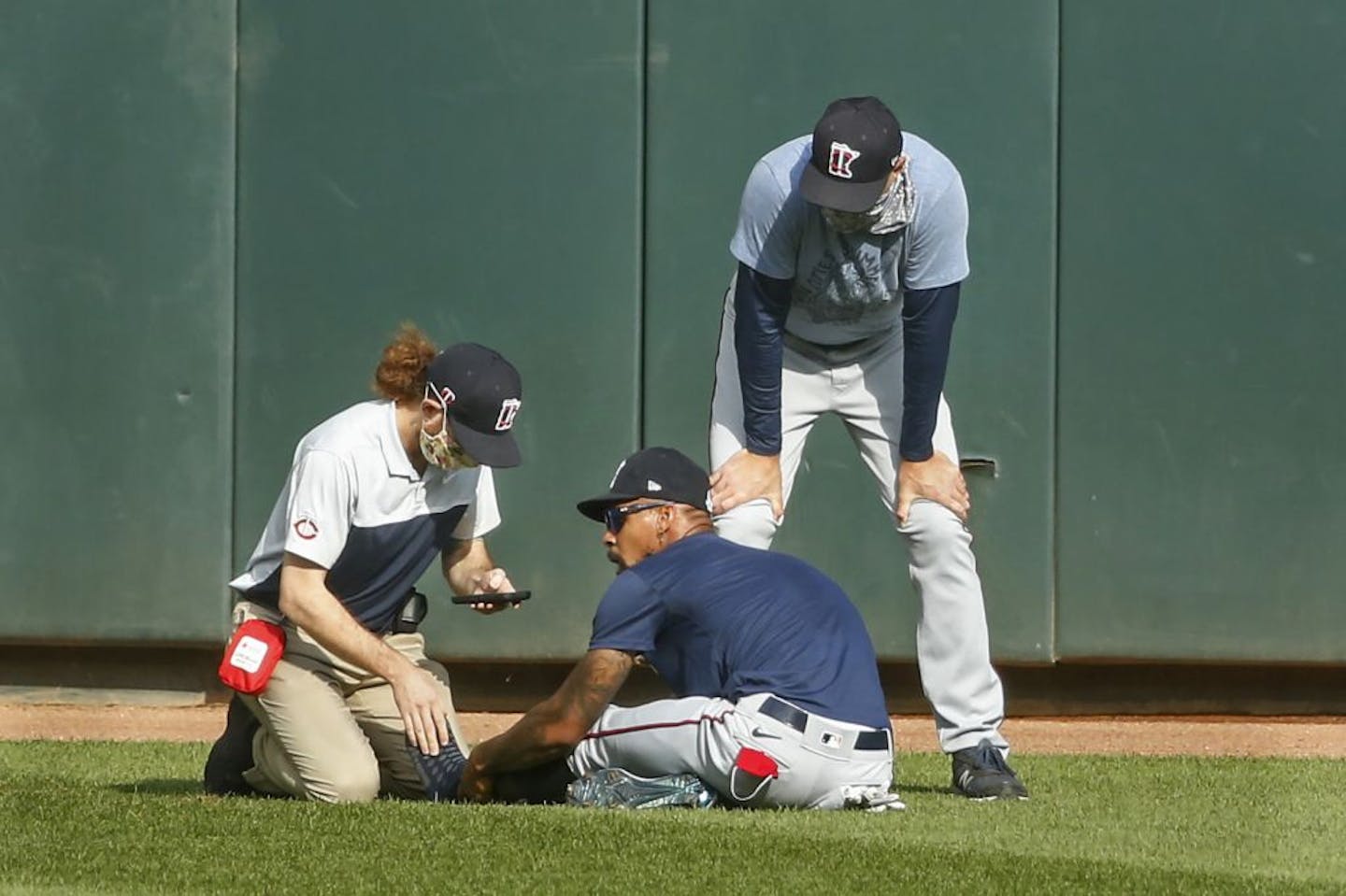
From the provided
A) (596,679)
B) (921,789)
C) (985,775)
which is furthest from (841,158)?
(921,789)

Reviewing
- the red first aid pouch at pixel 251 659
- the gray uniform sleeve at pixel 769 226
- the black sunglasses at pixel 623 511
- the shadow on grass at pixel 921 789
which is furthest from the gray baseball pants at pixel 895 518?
the red first aid pouch at pixel 251 659

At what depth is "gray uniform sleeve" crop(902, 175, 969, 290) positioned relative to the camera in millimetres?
5664

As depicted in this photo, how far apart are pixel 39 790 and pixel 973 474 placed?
3615mm

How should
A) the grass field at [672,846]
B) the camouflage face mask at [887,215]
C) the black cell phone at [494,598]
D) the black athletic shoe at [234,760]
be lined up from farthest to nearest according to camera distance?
the black athletic shoe at [234,760], the black cell phone at [494,598], the camouflage face mask at [887,215], the grass field at [672,846]

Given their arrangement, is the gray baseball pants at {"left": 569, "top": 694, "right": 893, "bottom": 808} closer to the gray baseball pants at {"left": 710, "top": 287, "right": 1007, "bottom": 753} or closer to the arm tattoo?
the arm tattoo

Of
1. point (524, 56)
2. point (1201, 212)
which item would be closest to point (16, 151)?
point (524, 56)

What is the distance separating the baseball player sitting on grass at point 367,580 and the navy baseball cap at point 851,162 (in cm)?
89

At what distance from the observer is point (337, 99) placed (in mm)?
8070

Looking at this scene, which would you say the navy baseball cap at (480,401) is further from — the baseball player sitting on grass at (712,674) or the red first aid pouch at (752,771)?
the red first aid pouch at (752,771)

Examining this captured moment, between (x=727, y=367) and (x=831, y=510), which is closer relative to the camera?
(x=727, y=367)

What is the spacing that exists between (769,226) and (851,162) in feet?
1.23

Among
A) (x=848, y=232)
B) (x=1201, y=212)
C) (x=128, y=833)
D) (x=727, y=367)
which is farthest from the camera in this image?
(x=1201, y=212)

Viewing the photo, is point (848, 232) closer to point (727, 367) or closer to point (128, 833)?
point (727, 367)

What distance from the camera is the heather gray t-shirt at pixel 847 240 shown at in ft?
→ 18.6
